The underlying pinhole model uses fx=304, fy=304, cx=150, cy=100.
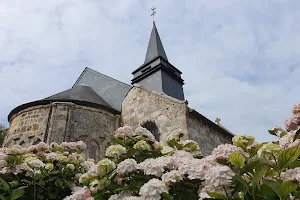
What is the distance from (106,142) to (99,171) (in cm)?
800

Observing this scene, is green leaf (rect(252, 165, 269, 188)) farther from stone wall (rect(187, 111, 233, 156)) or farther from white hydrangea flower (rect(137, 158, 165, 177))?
stone wall (rect(187, 111, 233, 156))

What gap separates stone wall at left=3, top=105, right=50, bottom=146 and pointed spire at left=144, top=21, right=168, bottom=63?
968cm

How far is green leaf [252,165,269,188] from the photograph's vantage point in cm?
162

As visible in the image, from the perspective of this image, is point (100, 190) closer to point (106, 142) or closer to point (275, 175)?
point (275, 175)

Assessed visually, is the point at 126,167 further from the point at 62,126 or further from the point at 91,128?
the point at 91,128

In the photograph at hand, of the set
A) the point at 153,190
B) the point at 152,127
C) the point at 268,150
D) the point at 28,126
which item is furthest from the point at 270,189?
the point at 28,126

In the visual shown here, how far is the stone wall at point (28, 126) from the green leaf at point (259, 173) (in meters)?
8.78

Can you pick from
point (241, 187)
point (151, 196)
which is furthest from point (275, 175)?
point (151, 196)

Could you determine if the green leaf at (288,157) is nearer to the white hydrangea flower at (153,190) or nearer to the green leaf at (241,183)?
the green leaf at (241,183)

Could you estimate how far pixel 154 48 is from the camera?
20.2 meters

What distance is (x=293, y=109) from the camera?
80.7 inches

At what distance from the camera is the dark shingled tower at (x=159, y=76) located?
54.3 feet

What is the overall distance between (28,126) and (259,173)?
9585 mm

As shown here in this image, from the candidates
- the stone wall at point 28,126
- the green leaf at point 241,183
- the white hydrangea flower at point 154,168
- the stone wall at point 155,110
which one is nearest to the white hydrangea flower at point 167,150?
the white hydrangea flower at point 154,168
